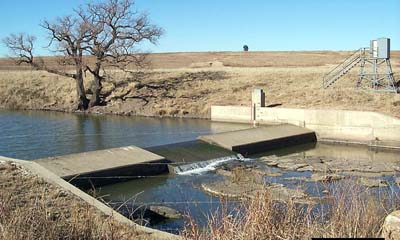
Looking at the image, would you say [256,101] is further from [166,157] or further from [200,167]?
[166,157]

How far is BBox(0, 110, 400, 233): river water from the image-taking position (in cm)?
1373

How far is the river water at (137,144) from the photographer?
13.7 m

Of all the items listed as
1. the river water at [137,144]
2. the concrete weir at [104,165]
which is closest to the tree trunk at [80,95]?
the river water at [137,144]

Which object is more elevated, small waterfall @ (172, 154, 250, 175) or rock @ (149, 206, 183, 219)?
rock @ (149, 206, 183, 219)

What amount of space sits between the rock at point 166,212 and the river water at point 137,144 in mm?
297

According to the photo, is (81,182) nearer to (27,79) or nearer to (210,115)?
(210,115)

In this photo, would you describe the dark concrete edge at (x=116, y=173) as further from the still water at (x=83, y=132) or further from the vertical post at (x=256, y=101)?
the vertical post at (x=256, y=101)

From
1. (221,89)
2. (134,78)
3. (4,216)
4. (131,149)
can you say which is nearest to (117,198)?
(131,149)

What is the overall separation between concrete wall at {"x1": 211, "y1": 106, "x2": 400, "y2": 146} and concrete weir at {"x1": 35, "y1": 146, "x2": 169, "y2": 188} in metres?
11.0

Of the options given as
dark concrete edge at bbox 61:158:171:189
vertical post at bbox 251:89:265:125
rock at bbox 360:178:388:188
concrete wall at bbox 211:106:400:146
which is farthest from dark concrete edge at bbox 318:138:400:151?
dark concrete edge at bbox 61:158:171:189

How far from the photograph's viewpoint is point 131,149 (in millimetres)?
17797

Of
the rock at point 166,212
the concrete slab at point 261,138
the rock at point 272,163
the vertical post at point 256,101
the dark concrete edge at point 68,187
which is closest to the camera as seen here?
the dark concrete edge at point 68,187

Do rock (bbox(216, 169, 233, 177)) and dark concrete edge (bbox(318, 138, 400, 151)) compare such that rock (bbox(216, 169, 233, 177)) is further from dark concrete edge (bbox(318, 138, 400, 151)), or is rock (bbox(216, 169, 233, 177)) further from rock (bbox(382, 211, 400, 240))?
rock (bbox(382, 211, 400, 240))

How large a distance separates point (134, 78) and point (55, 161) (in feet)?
104
